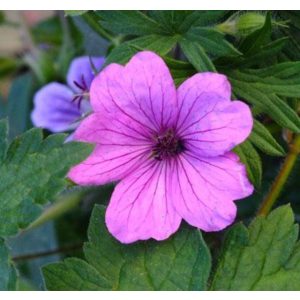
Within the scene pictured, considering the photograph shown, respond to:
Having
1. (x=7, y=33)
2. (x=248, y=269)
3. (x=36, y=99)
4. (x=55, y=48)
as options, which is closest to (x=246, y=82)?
(x=248, y=269)

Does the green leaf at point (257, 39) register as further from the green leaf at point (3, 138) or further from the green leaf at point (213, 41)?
the green leaf at point (3, 138)

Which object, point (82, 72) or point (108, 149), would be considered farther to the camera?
point (82, 72)

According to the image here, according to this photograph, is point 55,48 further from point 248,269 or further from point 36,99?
point 248,269

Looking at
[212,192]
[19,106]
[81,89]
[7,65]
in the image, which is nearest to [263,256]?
[212,192]

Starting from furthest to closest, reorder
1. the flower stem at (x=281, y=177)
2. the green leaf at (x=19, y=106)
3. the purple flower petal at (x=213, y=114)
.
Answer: the green leaf at (x=19, y=106), the flower stem at (x=281, y=177), the purple flower petal at (x=213, y=114)

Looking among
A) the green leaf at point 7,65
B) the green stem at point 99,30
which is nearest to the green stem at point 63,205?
the green stem at point 99,30

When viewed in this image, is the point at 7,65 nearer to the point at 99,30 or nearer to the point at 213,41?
the point at 99,30

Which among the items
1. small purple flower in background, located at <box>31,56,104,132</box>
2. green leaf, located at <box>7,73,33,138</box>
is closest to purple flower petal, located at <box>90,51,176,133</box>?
small purple flower in background, located at <box>31,56,104,132</box>
